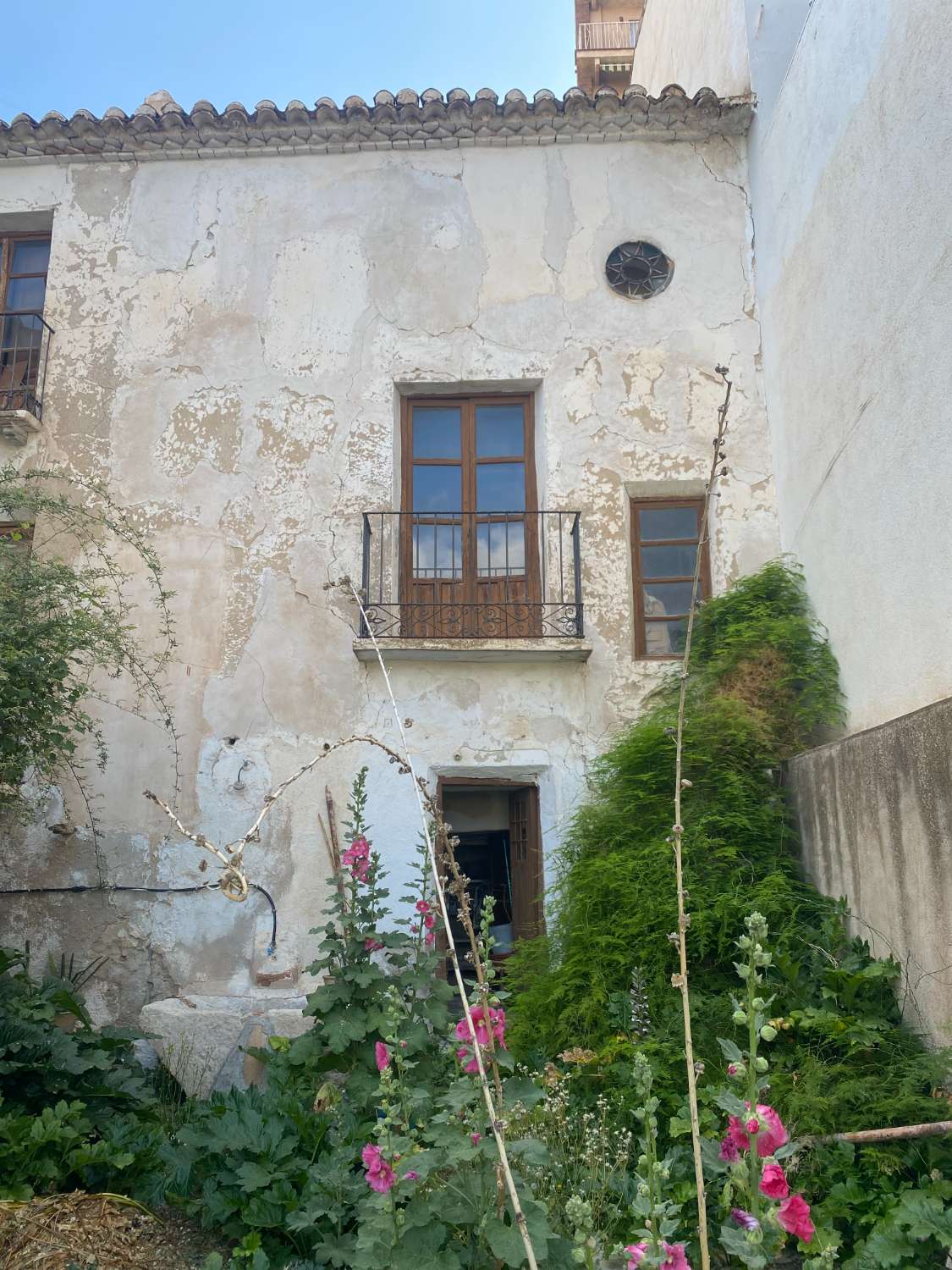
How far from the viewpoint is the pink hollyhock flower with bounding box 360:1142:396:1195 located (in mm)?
2742

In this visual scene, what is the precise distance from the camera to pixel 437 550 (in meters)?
7.94

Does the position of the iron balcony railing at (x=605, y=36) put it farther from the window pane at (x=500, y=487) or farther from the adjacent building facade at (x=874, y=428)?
the window pane at (x=500, y=487)

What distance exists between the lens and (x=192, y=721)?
7.52 meters

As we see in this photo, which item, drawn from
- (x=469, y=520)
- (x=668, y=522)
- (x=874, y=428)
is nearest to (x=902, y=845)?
(x=874, y=428)

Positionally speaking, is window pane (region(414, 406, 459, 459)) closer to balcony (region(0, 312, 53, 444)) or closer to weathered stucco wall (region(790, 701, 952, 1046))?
balcony (region(0, 312, 53, 444))

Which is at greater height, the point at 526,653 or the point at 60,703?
the point at 526,653

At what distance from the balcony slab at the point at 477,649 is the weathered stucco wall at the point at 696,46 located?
15.1ft

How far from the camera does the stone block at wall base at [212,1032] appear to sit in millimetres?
6211

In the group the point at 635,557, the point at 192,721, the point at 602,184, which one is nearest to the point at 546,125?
the point at 602,184

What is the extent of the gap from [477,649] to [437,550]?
39.4 inches

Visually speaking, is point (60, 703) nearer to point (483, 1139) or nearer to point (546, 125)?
point (483, 1139)

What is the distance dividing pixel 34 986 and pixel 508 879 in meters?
3.43

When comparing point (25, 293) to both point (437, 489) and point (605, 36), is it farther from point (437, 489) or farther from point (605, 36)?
point (605, 36)

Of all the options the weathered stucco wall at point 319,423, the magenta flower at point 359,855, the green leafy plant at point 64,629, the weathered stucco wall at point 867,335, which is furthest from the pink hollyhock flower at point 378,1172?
the weathered stucco wall at point 319,423
